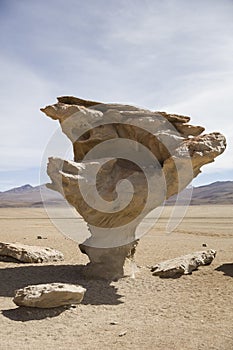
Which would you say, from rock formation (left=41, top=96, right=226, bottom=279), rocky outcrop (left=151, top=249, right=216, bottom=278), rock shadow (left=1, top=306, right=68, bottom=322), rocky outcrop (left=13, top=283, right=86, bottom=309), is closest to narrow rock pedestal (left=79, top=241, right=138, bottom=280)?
rock formation (left=41, top=96, right=226, bottom=279)

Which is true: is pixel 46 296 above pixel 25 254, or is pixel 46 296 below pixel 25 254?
below

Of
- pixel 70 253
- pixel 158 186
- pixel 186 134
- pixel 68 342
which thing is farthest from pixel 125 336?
pixel 70 253

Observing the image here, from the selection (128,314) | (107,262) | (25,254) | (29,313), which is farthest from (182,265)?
(29,313)

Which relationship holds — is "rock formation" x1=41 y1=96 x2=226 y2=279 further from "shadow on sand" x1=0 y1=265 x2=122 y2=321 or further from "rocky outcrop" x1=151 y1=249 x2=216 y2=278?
"rocky outcrop" x1=151 y1=249 x2=216 y2=278

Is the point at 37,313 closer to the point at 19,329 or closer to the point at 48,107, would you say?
the point at 19,329

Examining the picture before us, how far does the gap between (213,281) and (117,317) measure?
3.97m

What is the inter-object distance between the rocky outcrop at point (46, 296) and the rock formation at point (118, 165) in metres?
2.53

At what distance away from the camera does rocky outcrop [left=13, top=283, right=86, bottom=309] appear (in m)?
7.44

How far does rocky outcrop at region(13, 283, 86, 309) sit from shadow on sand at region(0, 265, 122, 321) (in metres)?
0.13

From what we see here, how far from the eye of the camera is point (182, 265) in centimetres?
1153

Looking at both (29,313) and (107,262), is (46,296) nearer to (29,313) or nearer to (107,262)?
(29,313)

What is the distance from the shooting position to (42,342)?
6.30 metres

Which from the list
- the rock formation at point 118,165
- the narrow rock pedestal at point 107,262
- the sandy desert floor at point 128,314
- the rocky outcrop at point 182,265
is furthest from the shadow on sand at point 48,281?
the rocky outcrop at point 182,265

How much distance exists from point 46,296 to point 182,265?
16.7ft
